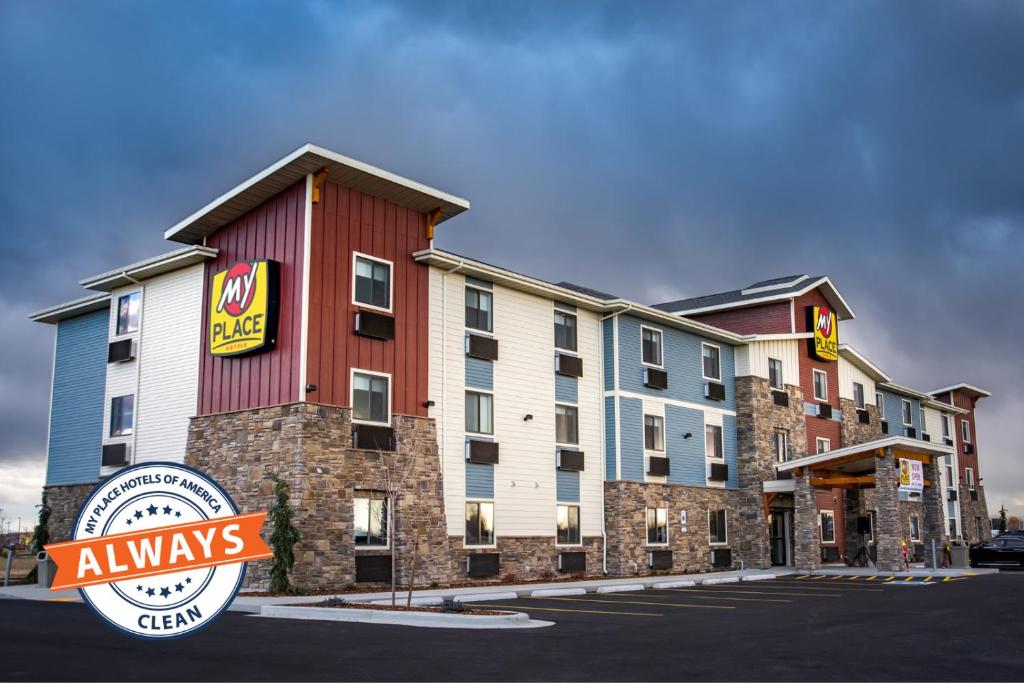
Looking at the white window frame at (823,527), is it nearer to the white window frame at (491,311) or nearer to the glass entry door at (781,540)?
the glass entry door at (781,540)

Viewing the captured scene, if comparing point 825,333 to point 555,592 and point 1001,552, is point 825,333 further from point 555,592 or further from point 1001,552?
point 555,592

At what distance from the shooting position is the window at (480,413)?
27969 mm

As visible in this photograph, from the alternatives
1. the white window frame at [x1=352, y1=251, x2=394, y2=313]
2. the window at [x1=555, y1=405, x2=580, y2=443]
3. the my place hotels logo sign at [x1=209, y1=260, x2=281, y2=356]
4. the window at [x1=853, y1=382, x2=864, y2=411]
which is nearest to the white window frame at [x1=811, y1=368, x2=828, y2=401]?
the window at [x1=853, y1=382, x2=864, y2=411]

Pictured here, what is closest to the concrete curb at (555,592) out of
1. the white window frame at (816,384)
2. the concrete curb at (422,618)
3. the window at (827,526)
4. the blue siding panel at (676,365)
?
the concrete curb at (422,618)

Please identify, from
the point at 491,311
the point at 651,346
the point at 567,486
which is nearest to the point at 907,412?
the point at 651,346

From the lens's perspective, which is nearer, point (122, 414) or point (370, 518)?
point (370, 518)

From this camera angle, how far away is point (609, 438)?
32.5 meters

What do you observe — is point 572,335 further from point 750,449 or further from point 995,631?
point 995,631

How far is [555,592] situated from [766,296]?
787 inches

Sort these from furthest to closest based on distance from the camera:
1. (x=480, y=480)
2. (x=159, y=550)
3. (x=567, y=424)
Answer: (x=567, y=424), (x=480, y=480), (x=159, y=550)

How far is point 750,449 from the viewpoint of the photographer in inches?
1478

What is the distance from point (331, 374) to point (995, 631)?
1544 centimetres

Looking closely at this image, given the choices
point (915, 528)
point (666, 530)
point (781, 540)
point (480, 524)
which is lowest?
point (781, 540)

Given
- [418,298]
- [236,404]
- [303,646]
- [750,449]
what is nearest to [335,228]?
[418,298]
